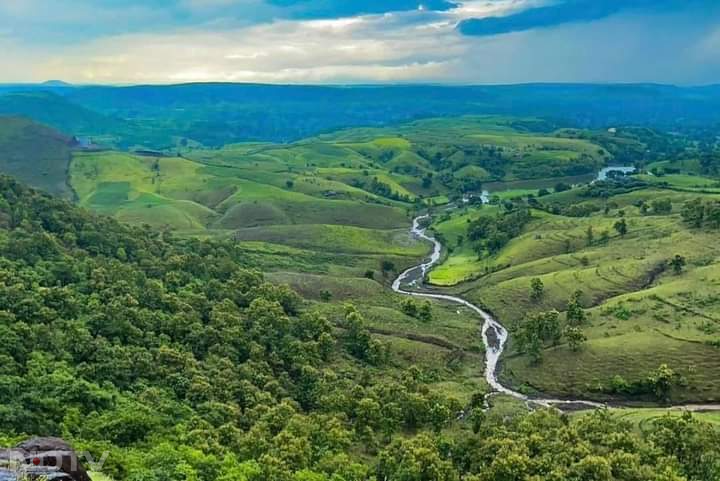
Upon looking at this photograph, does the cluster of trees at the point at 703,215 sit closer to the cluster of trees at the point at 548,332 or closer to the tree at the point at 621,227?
the tree at the point at 621,227

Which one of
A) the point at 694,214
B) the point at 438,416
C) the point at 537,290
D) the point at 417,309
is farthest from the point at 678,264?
the point at 438,416

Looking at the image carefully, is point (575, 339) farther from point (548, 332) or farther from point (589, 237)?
point (589, 237)

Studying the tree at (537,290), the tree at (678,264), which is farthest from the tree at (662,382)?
the tree at (678,264)

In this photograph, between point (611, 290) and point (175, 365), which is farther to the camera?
point (611, 290)

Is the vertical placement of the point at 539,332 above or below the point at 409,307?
above

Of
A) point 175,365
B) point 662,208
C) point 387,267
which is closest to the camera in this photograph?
point 175,365

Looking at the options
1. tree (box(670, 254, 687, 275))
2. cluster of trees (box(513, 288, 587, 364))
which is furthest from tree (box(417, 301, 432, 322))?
tree (box(670, 254, 687, 275))
